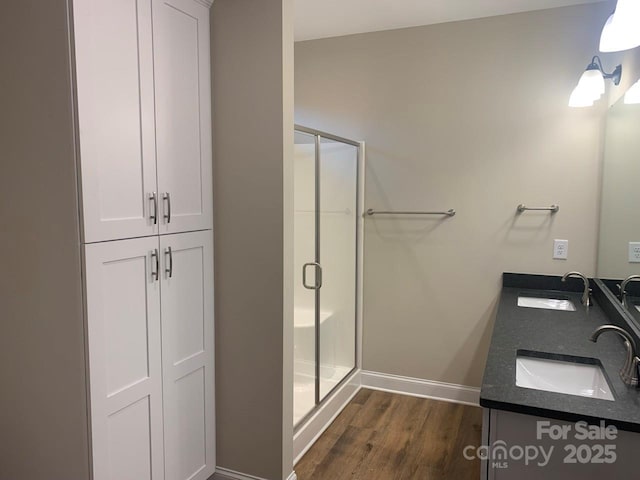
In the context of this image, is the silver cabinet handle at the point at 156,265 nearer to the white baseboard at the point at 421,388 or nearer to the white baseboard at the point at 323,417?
the white baseboard at the point at 323,417

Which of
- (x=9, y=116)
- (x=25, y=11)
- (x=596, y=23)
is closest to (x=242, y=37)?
(x=25, y=11)

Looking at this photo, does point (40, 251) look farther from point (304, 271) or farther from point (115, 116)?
point (304, 271)

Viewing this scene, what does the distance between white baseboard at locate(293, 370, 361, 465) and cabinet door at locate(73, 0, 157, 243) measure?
1.47 metres

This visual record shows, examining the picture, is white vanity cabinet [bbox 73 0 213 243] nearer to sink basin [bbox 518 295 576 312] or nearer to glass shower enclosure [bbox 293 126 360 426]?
glass shower enclosure [bbox 293 126 360 426]

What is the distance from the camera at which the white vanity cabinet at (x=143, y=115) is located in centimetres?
154

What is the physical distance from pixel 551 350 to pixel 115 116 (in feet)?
6.23

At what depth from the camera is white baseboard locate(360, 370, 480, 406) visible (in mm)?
3238

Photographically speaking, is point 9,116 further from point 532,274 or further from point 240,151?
A: point 532,274

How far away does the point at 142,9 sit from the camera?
5.66ft

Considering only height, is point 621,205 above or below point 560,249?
above

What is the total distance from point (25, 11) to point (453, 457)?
282 cm

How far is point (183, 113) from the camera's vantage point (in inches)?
78.0

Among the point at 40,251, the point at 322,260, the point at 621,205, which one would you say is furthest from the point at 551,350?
the point at 40,251

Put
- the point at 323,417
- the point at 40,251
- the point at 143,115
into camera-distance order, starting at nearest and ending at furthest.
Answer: the point at 40,251, the point at 143,115, the point at 323,417
